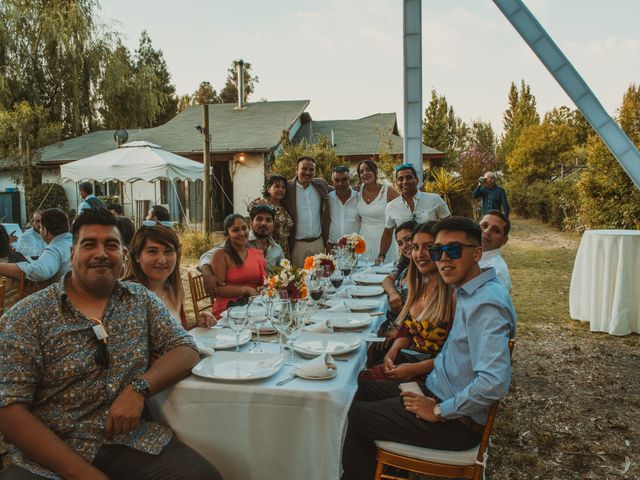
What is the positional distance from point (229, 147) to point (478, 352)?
55.0 feet

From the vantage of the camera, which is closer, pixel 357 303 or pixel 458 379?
pixel 458 379

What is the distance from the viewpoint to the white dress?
20.6ft

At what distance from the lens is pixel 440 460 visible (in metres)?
2.20

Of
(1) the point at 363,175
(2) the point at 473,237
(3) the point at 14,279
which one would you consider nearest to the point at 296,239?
(1) the point at 363,175

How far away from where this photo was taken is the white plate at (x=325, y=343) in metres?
2.46

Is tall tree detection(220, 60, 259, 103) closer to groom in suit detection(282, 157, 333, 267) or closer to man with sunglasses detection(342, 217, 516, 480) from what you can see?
groom in suit detection(282, 157, 333, 267)

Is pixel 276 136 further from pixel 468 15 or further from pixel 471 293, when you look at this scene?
pixel 471 293

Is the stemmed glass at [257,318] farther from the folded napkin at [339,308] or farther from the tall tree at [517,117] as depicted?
the tall tree at [517,117]

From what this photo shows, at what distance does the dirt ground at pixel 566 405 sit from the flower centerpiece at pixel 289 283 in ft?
5.51

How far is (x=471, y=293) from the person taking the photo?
2.23 m

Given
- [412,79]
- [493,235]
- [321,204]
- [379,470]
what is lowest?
[379,470]

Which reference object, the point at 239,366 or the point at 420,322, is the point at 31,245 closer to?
the point at 239,366

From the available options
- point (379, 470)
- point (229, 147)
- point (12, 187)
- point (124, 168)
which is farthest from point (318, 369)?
point (12, 187)

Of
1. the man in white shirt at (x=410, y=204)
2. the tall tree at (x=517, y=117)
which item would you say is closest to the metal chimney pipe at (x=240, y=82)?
the man in white shirt at (x=410, y=204)
